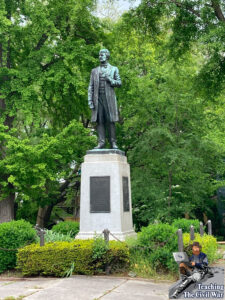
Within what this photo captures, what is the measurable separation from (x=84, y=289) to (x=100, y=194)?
3691mm

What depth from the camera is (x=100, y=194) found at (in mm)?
10391

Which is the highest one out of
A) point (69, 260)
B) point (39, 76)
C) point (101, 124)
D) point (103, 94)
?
point (39, 76)

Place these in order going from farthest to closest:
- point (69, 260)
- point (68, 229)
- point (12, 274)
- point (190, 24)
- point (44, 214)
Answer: point (44, 214) → point (190, 24) → point (68, 229) → point (12, 274) → point (69, 260)

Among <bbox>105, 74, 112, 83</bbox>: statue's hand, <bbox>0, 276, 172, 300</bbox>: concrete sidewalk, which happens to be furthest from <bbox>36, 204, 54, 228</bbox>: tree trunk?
<bbox>0, 276, 172, 300</bbox>: concrete sidewalk

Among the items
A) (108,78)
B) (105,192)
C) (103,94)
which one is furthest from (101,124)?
(105,192)

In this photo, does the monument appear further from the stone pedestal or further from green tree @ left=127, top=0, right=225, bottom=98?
green tree @ left=127, top=0, right=225, bottom=98

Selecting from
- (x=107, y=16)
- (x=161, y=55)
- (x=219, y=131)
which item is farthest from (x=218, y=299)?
(x=107, y=16)

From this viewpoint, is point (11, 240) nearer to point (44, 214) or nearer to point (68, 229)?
point (68, 229)

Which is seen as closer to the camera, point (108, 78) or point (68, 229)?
point (108, 78)

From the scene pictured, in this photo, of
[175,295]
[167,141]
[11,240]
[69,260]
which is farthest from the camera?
[167,141]

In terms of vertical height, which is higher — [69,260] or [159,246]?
[159,246]

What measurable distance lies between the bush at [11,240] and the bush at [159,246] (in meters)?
2.93

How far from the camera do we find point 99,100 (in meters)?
11.4

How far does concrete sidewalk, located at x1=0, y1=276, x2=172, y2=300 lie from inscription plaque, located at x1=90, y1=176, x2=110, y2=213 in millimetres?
2435
